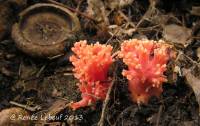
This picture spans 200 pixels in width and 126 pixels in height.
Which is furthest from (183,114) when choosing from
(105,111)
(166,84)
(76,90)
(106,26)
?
(106,26)

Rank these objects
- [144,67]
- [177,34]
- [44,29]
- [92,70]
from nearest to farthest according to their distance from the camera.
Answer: [144,67] → [92,70] → [177,34] → [44,29]

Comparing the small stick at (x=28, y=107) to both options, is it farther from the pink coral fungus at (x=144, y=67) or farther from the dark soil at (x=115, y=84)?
the pink coral fungus at (x=144, y=67)

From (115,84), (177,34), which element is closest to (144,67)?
(115,84)

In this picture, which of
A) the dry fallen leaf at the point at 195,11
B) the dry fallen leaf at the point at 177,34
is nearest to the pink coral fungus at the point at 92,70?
the dry fallen leaf at the point at 177,34

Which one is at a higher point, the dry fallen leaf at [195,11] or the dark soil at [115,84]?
the dry fallen leaf at [195,11]

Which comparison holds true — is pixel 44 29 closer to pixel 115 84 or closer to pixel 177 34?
pixel 115 84

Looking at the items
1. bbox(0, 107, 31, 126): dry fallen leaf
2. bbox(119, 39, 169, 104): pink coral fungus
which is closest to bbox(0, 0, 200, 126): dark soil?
bbox(119, 39, 169, 104): pink coral fungus

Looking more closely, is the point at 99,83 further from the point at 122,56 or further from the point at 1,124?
the point at 1,124
